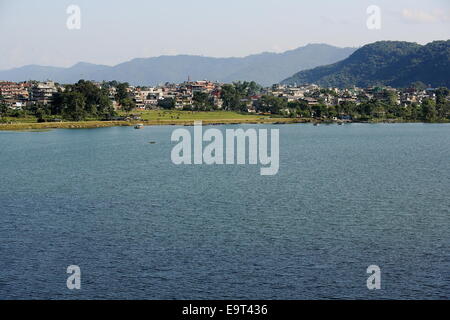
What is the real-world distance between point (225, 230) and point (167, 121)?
99.4 metres

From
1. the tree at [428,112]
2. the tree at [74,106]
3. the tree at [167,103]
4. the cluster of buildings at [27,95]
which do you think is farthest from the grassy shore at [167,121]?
the tree at [428,112]

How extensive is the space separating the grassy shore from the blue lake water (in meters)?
56.2

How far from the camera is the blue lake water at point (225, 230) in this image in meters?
23.3

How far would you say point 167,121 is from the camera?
129m

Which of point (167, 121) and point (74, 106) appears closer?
point (74, 106)

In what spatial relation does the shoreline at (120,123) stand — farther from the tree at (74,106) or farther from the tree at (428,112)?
the tree at (428,112)

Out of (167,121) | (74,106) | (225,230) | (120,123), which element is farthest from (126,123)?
(225,230)

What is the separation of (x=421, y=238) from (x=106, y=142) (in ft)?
212

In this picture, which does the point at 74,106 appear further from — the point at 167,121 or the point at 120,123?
the point at 167,121

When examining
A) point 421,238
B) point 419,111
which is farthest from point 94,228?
point 419,111

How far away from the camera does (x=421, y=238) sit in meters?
29.2

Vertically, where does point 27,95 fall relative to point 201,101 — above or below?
above
